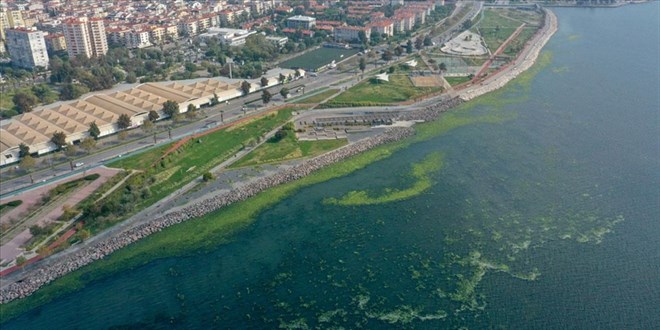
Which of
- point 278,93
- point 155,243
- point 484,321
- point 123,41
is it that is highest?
point 123,41

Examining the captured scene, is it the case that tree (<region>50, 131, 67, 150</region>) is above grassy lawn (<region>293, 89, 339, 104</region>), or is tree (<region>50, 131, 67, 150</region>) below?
above

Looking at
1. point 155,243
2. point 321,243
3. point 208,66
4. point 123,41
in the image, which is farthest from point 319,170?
point 123,41

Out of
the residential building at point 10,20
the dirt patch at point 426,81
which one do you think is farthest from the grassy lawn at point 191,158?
the residential building at point 10,20

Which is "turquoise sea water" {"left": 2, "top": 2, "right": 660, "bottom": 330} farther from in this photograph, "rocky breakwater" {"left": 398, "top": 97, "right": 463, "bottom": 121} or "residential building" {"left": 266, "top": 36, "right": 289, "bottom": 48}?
"residential building" {"left": 266, "top": 36, "right": 289, "bottom": 48}

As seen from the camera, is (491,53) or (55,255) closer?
(55,255)

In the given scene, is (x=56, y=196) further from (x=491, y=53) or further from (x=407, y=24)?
(x=407, y=24)

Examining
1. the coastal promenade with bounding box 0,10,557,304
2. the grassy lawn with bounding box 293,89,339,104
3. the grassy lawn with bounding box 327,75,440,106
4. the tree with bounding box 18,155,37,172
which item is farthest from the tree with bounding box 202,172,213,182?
the grassy lawn with bounding box 327,75,440,106

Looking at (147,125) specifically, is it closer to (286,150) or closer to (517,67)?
(286,150)
